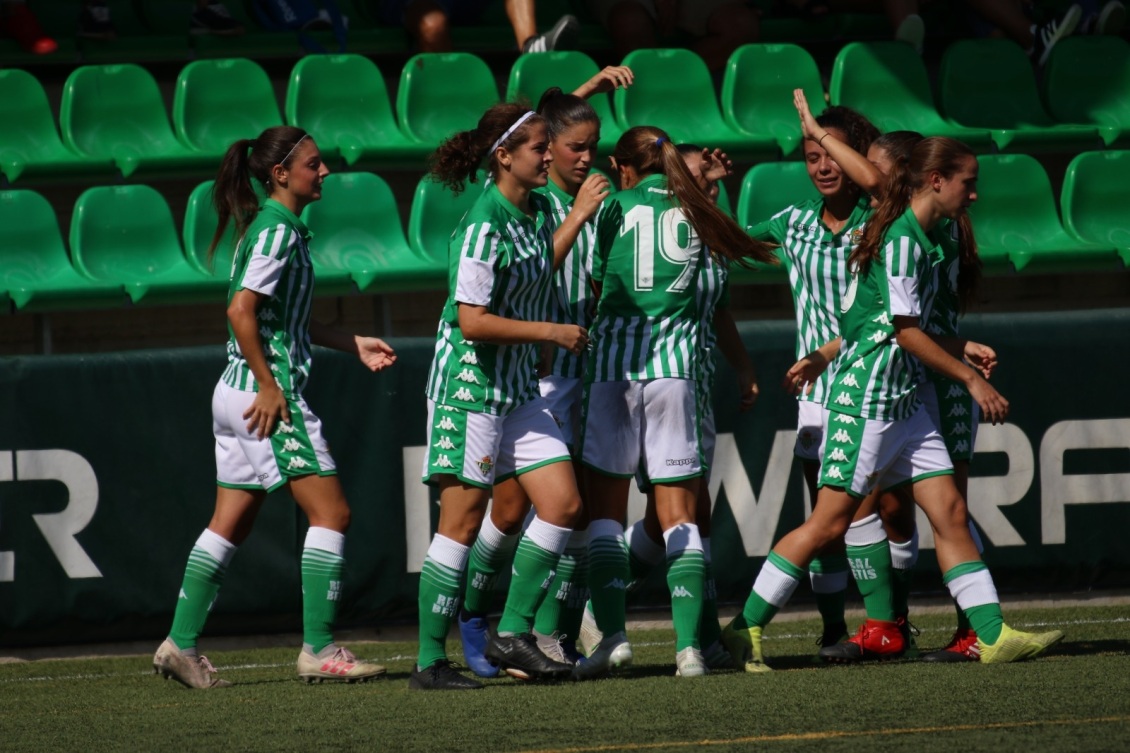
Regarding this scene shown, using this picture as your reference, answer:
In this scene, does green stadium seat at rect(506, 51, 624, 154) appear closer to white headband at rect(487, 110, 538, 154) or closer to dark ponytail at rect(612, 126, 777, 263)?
dark ponytail at rect(612, 126, 777, 263)

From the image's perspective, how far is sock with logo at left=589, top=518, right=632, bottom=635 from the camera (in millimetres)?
5094

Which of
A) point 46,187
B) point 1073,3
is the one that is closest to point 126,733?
point 46,187

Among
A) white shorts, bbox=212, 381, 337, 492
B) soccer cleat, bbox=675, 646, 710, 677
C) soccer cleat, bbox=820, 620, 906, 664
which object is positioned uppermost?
white shorts, bbox=212, 381, 337, 492

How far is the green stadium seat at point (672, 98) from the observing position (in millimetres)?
9391

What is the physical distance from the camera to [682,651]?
16.3 ft

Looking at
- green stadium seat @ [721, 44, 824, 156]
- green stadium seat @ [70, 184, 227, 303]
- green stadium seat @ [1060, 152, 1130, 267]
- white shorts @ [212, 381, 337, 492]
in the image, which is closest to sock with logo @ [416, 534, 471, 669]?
white shorts @ [212, 381, 337, 492]

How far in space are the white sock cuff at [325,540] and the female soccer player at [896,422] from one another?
1.32 m

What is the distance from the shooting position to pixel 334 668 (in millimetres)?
5199

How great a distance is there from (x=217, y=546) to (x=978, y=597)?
2.52 metres

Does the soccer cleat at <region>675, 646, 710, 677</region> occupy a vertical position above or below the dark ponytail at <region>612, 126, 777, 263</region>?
below

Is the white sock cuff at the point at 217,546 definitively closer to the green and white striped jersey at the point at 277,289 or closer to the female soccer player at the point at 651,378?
the green and white striped jersey at the point at 277,289

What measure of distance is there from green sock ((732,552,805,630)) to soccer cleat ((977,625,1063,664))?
64 cm

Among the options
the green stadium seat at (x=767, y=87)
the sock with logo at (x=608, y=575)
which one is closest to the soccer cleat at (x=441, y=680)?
the sock with logo at (x=608, y=575)

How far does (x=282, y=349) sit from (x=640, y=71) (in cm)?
490
